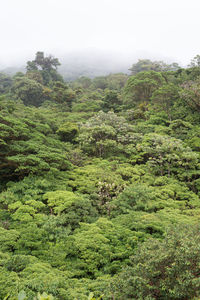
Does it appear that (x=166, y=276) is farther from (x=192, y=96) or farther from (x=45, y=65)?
(x=45, y=65)

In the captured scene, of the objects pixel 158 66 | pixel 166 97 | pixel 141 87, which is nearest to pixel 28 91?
pixel 141 87

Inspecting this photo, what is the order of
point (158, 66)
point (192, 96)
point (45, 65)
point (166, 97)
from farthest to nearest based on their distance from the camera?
1. point (45, 65)
2. point (158, 66)
3. point (166, 97)
4. point (192, 96)

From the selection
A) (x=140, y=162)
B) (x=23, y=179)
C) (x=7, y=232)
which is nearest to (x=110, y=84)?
(x=140, y=162)

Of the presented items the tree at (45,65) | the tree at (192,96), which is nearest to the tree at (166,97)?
the tree at (192,96)

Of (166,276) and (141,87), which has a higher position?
(141,87)

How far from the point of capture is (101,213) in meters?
9.76

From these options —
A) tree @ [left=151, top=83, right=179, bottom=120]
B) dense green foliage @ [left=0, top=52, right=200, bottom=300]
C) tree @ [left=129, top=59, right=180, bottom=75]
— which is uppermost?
tree @ [left=129, top=59, right=180, bottom=75]

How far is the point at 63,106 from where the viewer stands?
1219 inches

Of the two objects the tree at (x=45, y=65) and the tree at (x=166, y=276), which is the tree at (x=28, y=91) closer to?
the tree at (x=45, y=65)

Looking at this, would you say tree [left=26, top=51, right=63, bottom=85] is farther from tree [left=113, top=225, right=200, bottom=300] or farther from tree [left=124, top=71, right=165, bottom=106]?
tree [left=113, top=225, right=200, bottom=300]

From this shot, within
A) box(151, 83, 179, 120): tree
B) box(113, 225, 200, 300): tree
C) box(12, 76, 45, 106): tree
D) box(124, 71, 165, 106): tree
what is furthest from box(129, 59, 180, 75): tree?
box(113, 225, 200, 300): tree

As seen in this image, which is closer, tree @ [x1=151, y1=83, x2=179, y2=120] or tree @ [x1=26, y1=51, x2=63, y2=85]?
tree @ [x1=151, y1=83, x2=179, y2=120]

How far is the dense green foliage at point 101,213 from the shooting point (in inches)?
162

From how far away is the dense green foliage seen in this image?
13.5ft
